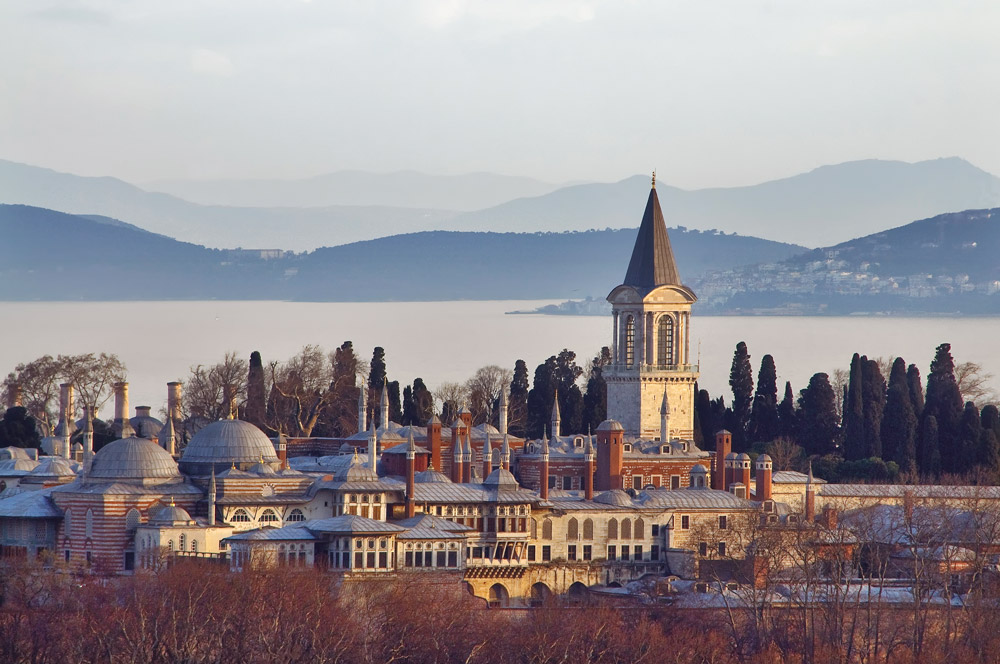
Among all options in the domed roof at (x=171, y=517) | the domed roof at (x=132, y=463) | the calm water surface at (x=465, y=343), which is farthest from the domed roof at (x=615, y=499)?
the calm water surface at (x=465, y=343)

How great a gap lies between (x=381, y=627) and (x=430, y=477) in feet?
50.7

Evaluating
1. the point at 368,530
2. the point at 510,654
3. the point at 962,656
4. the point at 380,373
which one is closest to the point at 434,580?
the point at 368,530

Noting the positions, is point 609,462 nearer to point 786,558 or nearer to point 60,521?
point 786,558

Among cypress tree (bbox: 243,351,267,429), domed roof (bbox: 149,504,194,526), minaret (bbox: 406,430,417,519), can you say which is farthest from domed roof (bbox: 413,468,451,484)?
cypress tree (bbox: 243,351,267,429)

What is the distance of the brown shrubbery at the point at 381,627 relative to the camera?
2146 inches

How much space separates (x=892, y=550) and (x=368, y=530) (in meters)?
17.1

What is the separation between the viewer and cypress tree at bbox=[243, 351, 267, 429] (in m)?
93.4

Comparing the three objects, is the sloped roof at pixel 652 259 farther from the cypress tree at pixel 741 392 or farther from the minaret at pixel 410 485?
the minaret at pixel 410 485

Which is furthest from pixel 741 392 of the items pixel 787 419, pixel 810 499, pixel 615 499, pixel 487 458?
pixel 615 499

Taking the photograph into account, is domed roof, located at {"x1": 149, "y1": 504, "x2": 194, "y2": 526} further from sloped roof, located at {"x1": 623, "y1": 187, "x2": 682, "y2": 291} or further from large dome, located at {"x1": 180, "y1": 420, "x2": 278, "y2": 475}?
sloped roof, located at {"x1": 623, "y1": 187, "x2": 682, "y2": 291}

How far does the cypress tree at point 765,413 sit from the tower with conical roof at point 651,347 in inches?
406

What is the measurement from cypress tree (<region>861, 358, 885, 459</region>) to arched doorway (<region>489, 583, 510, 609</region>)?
24.5 m

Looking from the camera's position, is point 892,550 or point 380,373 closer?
point 892,550

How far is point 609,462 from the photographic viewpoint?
3103 inches
